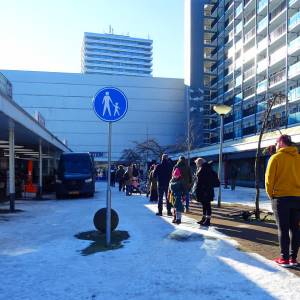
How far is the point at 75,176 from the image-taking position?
81.1 ft

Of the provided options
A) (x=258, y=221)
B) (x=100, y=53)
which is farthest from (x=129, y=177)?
(x=100, y=53)

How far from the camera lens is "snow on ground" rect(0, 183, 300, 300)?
219 inches

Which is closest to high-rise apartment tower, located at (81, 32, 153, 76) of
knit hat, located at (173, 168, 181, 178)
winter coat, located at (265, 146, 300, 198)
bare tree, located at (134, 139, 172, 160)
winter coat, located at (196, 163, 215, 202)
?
bare tree, located at (134, 139, 172, 160)

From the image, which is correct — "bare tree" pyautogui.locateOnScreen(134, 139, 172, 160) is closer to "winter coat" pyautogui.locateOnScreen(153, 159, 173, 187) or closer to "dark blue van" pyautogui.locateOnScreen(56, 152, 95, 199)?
"dark blue van" pyautogui.locateOnScreen(56, 152, 95, 199)

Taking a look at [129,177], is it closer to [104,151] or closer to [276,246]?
[276,246]

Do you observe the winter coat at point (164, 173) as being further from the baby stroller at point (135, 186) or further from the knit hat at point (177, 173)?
the baby stroller at point (135, 186)

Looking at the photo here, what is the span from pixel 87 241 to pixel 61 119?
86.5 m

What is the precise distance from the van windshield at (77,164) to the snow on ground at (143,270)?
1509cm

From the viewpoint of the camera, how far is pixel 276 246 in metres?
8.55

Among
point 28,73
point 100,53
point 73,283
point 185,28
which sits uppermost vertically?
point 100,53

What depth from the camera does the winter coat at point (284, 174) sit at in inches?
272

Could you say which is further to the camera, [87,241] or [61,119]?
[61,119]

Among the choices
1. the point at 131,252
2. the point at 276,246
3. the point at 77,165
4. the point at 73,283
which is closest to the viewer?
the point at 73,283

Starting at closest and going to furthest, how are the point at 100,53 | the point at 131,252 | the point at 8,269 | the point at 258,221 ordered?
the point at 8,269 → the point at 131,252 → the point at 258,221 → the point at 100,53
